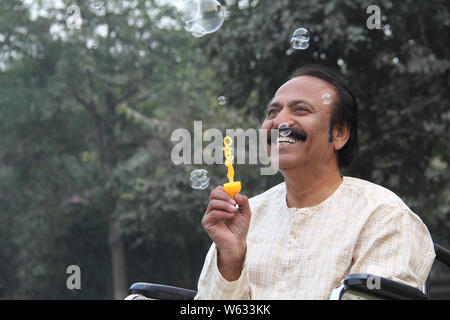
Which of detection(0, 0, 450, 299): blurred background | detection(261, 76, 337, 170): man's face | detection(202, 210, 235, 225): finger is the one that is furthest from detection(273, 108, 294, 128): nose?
detection(0, 0, 450, 299): blurred background

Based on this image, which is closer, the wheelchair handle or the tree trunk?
the wheelchair handle

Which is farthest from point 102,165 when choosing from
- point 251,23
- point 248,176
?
point 251,23

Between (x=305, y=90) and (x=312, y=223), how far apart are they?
409mm

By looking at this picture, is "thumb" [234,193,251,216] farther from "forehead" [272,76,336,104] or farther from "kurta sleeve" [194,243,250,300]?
"forehead" [272,76,336,104]

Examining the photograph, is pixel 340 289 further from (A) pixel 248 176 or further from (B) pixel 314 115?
(A) pixel 248 176

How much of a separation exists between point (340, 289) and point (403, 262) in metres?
0.21

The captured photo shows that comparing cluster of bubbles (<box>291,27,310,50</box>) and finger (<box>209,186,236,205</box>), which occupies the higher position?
cluster of bubbles (<box>291,27,310,50</box>)

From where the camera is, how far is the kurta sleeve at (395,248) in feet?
5.28

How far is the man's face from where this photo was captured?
72.4 inches

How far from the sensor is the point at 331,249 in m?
1.71

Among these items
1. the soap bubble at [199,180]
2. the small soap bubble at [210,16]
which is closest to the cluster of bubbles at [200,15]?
the small soap bubble at [210,16]

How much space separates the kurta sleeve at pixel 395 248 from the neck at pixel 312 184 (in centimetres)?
24

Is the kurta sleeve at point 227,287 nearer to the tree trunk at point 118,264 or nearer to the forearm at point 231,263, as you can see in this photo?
the forearm at point 231,263
